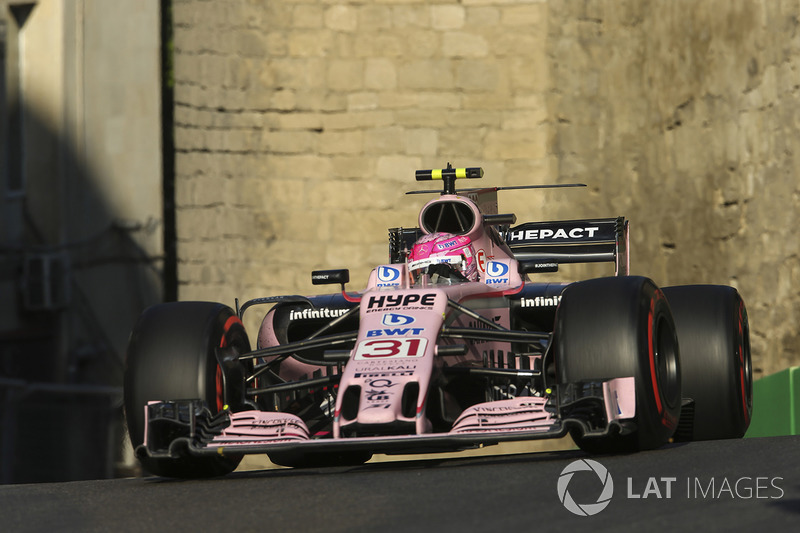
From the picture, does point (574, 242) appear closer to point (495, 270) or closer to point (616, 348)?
point (495, 270)

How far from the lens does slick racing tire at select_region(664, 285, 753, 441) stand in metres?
7.53

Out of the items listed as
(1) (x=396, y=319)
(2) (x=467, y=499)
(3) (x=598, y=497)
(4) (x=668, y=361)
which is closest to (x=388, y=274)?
(1) (x=396, y=319)

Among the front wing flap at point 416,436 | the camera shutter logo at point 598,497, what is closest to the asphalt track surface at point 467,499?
the camera shutter logo at point 598,497

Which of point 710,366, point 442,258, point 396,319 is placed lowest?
point 710,366

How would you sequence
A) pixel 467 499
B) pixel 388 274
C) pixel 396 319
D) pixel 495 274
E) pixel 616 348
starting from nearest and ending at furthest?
pixel 467 499 → pixel 616 348 → pixel 396 319 → pixel 388 274 → pixel 495 274

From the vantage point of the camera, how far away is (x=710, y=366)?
7.53 metres

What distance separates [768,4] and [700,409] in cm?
608

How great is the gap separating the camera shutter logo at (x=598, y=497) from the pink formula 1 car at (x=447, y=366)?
197 millimetres

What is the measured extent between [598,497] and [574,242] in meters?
4.42

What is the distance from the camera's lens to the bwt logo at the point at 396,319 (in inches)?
267

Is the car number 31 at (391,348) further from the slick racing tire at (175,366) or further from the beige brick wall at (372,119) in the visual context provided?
the beige brick wall at (372,119)

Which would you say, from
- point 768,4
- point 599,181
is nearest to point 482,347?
point 768,4

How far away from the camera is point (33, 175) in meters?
16.1

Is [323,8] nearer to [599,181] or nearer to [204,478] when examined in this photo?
[599,181]
